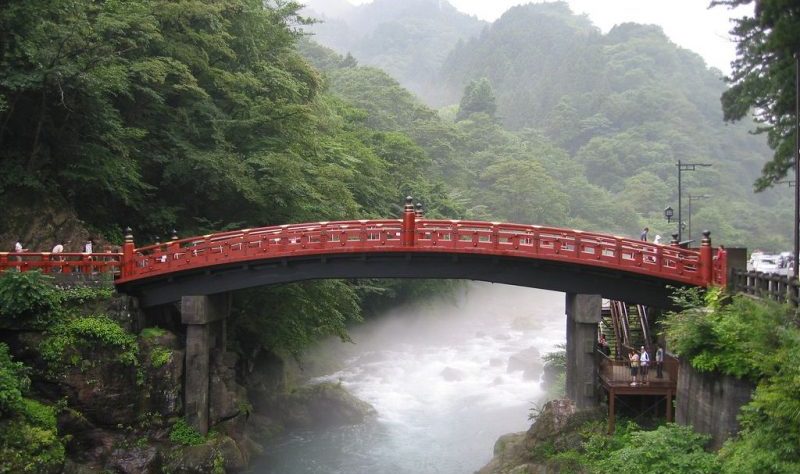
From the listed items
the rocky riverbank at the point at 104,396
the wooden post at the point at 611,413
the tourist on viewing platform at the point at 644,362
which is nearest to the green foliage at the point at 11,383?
the rocky riverbank at the point at 104,396

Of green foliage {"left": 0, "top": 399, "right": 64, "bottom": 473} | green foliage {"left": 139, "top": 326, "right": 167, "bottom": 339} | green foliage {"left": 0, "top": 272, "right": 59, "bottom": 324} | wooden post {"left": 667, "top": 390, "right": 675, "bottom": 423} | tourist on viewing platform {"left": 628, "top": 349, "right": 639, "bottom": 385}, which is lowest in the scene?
green foliage {"left": 0, "top": 399, "right": 64, "bottom": 473}

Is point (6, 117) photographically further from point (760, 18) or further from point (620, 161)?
point (620, 161)

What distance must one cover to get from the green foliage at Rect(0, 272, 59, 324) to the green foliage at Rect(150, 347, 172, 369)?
11.0 feet

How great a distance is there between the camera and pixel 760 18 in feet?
76.3

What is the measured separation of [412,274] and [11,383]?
40.3ft

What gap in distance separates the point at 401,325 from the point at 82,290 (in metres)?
29.5

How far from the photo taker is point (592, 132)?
4697 inches

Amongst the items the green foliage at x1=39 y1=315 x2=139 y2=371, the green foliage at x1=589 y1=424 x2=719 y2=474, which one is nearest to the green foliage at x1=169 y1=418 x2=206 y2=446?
the green foliage at x1=39 y1=315 x2=139 y2=371

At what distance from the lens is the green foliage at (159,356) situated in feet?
76.6

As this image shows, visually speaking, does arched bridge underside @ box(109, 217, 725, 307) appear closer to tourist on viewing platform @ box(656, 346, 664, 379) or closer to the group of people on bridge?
the group of people on bridge

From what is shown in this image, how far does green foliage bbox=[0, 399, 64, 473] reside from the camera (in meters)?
19.0

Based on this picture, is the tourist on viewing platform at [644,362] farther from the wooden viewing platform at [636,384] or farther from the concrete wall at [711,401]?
the concrete wall at [711,401]

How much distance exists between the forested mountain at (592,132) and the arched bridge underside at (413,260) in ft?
132

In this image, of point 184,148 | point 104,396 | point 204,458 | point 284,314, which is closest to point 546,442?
point 204,458
